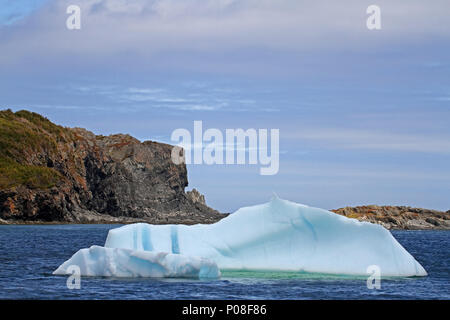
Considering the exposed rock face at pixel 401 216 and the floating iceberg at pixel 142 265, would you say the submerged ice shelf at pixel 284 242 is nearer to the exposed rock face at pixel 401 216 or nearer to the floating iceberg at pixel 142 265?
the floating iceberg at pixel 142 265

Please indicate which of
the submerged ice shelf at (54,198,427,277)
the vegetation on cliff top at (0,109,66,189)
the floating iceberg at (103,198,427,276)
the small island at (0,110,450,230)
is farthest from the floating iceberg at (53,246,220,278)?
the vegetation on cliff top at (0,109,66,189)

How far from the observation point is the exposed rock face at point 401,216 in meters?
177

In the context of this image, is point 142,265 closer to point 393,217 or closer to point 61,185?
point 61,185

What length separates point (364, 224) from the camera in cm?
3006

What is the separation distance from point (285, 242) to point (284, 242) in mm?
49

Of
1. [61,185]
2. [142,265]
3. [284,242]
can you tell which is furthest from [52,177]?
[142,265]

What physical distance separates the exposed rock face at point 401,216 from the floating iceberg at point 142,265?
145 meters

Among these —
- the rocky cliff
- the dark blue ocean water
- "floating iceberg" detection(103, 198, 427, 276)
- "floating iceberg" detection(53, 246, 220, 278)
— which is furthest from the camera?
the rocky cliff

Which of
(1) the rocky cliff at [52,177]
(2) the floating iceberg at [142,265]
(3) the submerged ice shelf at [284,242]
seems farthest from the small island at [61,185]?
(2) the floating iceberg at [142,265]

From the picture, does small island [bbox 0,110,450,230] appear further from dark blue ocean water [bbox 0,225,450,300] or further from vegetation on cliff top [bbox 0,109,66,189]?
dark blue ocean water [bbox 0,225,450,300]

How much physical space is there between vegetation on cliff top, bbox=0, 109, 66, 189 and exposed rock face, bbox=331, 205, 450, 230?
7848 centimetres

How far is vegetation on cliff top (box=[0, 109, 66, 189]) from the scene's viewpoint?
14500 centimetres
